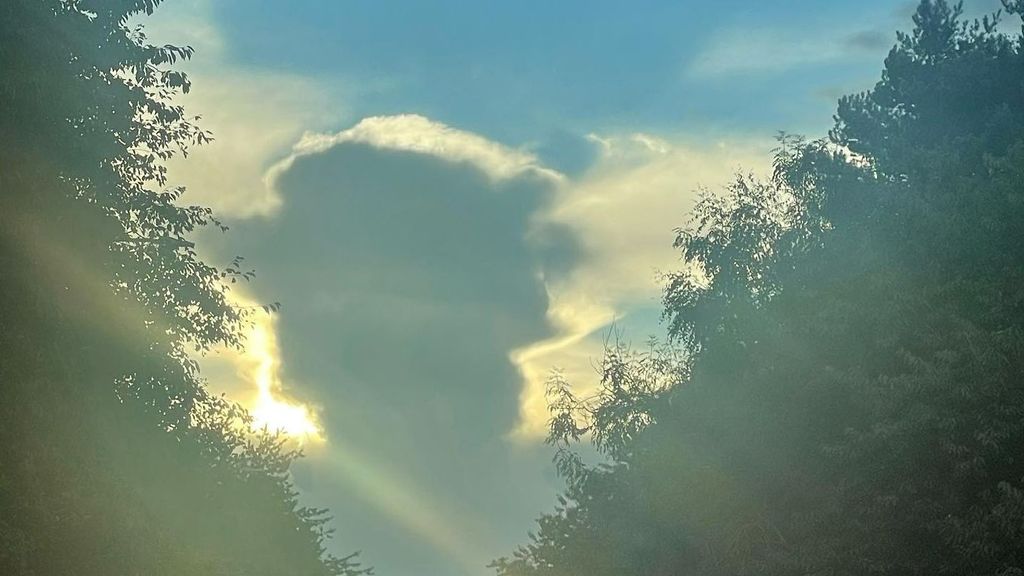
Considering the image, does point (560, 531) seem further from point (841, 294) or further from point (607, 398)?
point (841, 294)

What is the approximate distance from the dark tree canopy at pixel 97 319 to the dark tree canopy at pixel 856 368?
51.7 ft

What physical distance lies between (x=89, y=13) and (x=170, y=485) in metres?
12.0

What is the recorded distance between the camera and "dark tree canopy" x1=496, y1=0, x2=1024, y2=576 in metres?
28.6

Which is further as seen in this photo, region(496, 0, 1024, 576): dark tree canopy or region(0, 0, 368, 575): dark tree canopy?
region(496, 0, 1024, 576): dark tree canopy

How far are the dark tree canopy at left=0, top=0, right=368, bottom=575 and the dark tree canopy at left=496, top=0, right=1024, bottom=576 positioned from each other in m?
15.8

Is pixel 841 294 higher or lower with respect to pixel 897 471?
higher

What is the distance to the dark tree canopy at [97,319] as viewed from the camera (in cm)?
2148

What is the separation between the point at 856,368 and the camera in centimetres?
3189

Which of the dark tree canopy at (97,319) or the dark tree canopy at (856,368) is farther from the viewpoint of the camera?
the dark tree canopy at (856,368)

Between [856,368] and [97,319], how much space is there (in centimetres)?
1877

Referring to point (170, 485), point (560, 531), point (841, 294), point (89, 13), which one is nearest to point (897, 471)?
point (841, 294)

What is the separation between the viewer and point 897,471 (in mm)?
30125

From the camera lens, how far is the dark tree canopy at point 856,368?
28609mm

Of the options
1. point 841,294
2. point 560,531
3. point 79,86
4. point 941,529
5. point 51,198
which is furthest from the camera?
point 560,531
